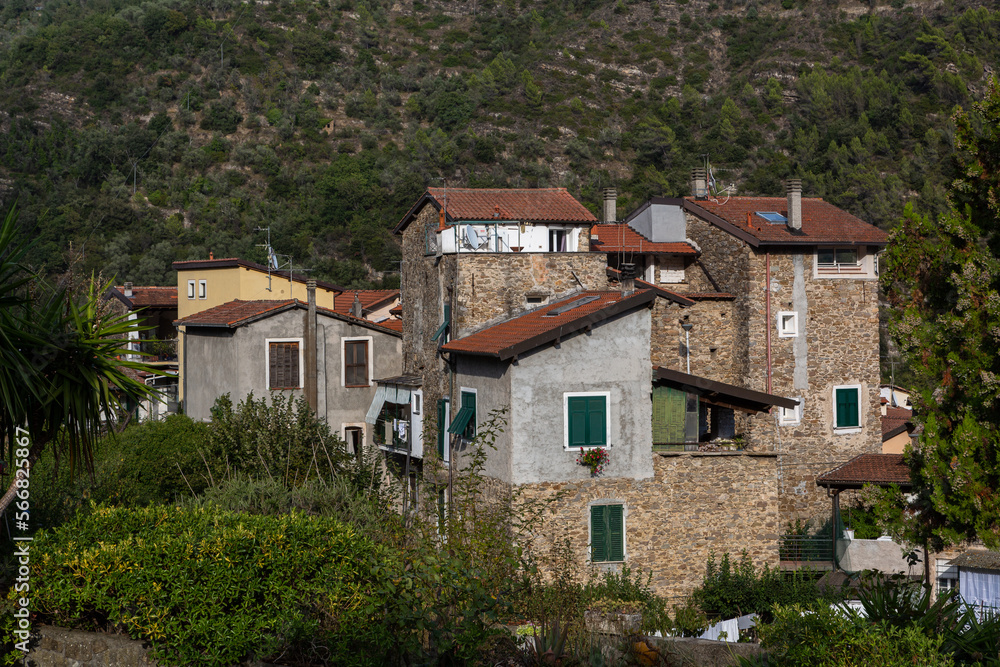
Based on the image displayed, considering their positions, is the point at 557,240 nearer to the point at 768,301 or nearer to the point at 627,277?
the point at 627,277

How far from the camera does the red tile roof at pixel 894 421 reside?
115 feet

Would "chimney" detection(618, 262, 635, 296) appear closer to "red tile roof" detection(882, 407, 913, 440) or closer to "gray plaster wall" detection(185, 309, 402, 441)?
"gray plaster wall" detection(185, 309, 402, 441)

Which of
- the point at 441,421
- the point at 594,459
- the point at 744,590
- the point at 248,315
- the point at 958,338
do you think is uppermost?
the point at 248,315

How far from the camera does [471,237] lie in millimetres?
27406

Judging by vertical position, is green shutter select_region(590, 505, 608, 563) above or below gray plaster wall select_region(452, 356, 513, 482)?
below

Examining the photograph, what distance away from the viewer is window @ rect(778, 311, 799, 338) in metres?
32.2

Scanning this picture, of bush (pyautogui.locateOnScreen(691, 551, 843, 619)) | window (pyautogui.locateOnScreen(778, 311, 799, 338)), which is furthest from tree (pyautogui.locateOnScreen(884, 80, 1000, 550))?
window (pyautogui.locateOnScreen(778, 311, 799, 338))

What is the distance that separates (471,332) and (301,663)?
55.6 feet

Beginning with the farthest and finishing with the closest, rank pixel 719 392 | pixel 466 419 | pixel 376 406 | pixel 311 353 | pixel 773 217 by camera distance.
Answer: pixel 773 217 < pixel 376 406 < pixel 311 353 < pixel 466 419 < pixel 719 392

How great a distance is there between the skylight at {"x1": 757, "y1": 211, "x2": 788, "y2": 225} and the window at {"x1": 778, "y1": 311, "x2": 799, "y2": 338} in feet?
11.6

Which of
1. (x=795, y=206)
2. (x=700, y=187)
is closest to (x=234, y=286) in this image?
(x=700, y=187)

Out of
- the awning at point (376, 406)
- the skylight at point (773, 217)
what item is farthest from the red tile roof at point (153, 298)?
the skylight at point (773, 217)

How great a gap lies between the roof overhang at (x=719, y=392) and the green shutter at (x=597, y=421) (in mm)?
1537

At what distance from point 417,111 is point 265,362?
262 feet
